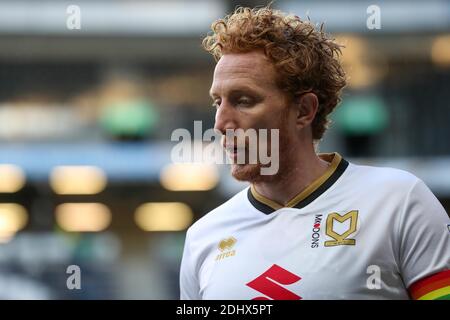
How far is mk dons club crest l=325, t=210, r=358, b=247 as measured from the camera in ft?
7.94

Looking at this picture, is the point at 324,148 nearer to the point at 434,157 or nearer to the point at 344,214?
the point at 434,157

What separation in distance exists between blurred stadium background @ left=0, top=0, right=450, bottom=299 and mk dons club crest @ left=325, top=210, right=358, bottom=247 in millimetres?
16341

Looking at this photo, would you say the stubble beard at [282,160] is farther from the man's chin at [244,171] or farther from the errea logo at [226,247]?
the errea logo at [226,247]

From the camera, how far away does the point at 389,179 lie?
2.46m

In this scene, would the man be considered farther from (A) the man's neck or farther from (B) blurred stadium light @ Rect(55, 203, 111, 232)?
(B) blurred stadium light @ Rect(55, 203, 111, 232)

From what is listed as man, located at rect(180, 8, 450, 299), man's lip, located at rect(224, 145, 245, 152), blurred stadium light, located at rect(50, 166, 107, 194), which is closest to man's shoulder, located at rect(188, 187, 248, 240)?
man, located at rect(180, 8, 450, 299)

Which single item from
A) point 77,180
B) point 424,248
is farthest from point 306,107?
point 77,180

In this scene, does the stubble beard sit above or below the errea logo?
above

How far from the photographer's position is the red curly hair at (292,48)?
2539 mm

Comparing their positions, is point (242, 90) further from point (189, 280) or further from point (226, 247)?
point (189, 280)

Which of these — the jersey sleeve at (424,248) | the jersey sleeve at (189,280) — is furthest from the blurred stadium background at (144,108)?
the jersey sleeve at (424,248)

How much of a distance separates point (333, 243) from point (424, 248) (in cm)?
25

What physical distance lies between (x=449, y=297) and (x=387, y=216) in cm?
27
